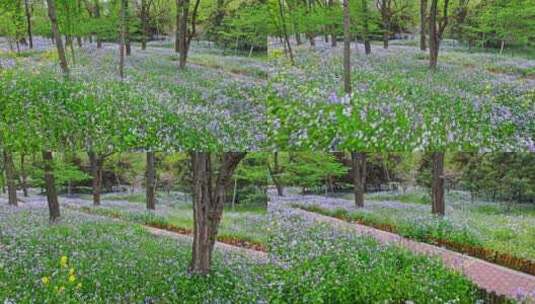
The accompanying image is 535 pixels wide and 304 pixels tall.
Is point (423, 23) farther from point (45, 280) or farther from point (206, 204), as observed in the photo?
point (45, 280)

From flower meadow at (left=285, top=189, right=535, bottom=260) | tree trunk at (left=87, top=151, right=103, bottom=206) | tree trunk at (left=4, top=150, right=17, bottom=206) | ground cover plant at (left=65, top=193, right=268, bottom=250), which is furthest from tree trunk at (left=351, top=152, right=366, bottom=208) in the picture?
tree trunk at (left=4, top=150, right=17, bottom=206)

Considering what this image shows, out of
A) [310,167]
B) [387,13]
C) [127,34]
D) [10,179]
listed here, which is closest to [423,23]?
[387,13]

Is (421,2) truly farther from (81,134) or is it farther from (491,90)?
(81,134)

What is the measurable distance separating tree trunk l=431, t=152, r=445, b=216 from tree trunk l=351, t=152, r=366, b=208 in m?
0.66

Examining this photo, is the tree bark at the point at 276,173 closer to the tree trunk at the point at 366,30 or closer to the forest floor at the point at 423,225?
the forest floor at the point at 423,225

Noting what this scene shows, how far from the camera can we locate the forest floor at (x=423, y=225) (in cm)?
491

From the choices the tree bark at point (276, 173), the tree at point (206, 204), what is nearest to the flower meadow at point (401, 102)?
the tree bark at point (276, 173)

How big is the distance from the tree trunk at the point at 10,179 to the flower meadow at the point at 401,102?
2357mm

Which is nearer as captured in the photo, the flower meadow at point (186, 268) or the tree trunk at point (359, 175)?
the flower meadow at point (186, 268)

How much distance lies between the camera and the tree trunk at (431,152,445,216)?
5.02 meters

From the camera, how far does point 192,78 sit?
4906 millimetres

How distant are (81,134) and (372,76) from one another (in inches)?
105

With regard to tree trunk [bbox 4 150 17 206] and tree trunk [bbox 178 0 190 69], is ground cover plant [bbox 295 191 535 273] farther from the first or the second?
tree trunk [bbox 4 150 17 206]

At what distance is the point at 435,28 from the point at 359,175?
5.07ft
